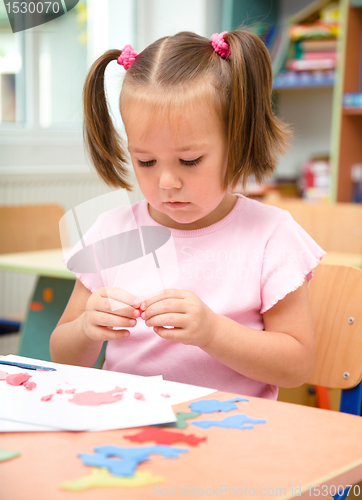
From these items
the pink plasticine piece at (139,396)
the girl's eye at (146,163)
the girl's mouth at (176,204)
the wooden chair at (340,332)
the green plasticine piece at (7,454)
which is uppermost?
the girl's eye at (146,163)

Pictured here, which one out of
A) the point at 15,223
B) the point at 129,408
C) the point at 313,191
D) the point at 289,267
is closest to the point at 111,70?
the point at 289,267

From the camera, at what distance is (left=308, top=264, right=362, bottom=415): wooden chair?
2.56ft

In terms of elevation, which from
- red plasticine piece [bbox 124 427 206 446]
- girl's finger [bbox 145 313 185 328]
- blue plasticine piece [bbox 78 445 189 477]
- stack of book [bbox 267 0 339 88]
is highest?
stack of book [bbox 267 0 339 88]

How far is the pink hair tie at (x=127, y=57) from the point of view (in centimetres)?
71

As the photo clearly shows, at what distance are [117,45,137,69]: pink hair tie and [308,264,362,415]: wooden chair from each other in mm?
376

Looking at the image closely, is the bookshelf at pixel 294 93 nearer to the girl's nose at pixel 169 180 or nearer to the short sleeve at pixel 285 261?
the short sleeve at pixel 285 261

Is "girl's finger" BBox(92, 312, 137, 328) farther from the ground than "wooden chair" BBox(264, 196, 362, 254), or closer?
farther from the ground

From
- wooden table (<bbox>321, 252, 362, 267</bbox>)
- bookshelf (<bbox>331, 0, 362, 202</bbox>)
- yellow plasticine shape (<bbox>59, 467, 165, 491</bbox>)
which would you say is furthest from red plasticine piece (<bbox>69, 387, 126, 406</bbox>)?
bookshelf (<bbox>331, 0, 362, 202</bbox>)

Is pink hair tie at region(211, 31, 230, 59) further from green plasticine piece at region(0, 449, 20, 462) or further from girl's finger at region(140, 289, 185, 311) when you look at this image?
green plasticine piece at region(0, 449, 20, 462)

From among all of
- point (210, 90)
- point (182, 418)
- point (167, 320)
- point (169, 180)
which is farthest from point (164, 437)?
point (210, 90)

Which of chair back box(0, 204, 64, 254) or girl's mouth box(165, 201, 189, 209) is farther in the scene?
chair back box(0, 204, 64, 254)

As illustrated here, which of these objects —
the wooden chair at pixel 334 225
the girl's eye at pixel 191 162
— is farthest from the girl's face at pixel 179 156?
the wooden chair at pixel 334 225

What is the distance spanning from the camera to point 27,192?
2432 mm

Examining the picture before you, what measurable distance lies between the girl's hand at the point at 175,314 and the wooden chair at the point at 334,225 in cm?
126
